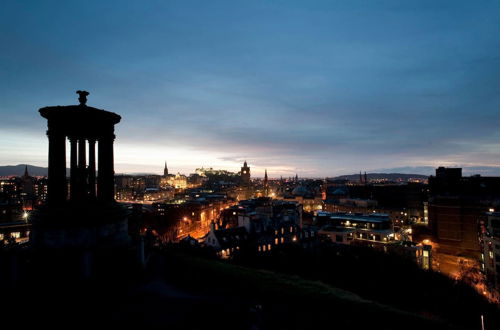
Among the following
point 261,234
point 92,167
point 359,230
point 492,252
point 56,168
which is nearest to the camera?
point 56,168

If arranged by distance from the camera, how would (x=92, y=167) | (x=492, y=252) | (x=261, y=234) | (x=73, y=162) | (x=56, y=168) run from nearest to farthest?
(x=56, y=168) < (x=73, y=162) < (x=92, y=167) < (x=492, y=252) < (x=261, y=234)

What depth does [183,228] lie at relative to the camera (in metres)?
84.3

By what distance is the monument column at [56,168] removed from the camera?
17.0 m

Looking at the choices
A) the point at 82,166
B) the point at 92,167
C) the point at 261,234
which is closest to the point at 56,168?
the point at 82,166

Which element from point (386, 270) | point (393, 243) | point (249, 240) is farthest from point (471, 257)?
point (249, 240)

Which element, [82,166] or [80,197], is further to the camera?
[82,166]

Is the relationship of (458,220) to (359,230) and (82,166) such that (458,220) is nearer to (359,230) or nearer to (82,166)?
(359,230)

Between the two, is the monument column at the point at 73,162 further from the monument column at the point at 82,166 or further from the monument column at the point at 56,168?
the monument column at the point at 56,168

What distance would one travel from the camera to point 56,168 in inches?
680

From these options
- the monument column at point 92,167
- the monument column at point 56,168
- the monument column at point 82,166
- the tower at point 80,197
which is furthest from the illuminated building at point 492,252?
the monument column at point 56,168

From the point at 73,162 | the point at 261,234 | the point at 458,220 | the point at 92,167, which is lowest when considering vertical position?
the point at 458,220

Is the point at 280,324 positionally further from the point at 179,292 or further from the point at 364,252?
the point at 364,252

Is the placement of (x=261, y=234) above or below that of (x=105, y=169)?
below

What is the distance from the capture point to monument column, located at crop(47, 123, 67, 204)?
17017mm
